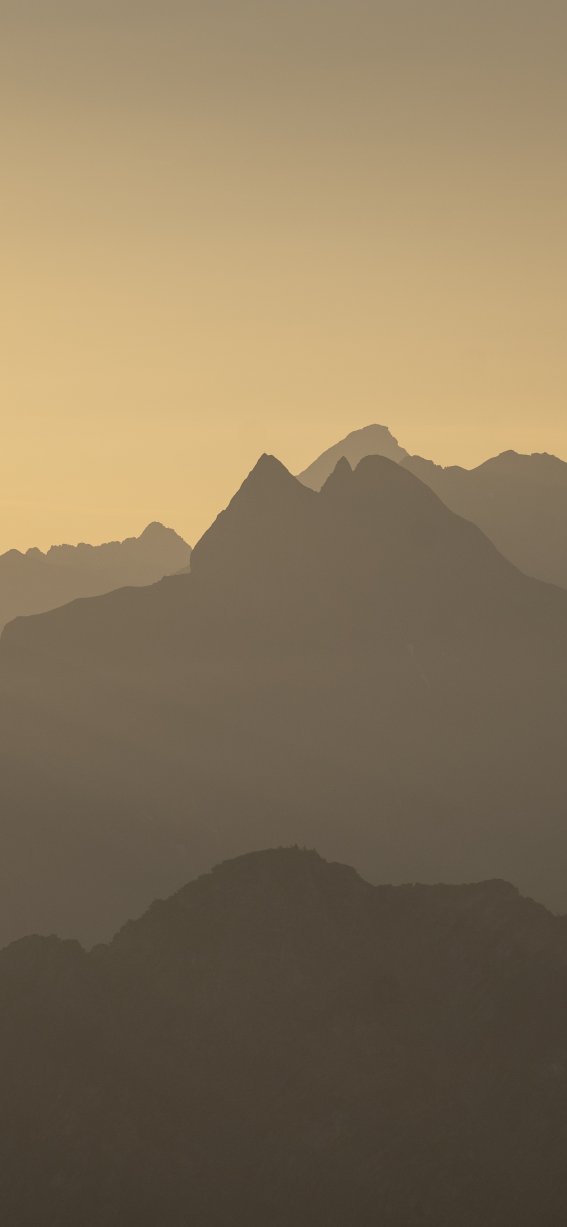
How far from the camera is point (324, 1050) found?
112 metres

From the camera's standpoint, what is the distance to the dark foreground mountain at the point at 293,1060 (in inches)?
4011

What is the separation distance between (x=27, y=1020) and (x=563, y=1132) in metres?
41.0

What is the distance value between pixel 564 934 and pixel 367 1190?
26.1m

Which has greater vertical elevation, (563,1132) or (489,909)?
(489,909)

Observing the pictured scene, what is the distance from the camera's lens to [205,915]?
121 metres

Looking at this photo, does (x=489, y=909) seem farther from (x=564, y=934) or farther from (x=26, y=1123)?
(x=26, y=1123)

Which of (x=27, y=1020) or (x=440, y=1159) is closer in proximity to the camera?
(x=440, y=1159)

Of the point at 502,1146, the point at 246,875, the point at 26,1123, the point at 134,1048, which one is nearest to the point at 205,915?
the point at 246,875

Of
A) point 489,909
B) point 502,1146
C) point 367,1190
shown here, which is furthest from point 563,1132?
point 489,909

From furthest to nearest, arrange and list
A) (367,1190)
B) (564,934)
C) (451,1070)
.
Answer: (564,934), (451,1070), (367,1190)

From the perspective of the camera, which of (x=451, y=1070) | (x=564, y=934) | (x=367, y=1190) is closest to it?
(x=367, y=1190)

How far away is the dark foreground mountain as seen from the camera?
101875 millimetres

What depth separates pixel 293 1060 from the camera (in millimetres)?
111750

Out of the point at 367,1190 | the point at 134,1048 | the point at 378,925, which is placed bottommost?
the point at 367,1190
